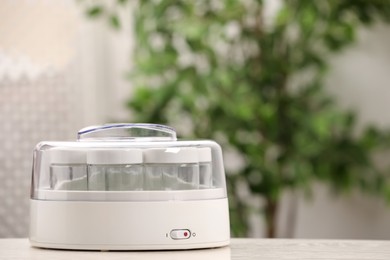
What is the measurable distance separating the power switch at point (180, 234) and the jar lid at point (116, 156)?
0.11 m

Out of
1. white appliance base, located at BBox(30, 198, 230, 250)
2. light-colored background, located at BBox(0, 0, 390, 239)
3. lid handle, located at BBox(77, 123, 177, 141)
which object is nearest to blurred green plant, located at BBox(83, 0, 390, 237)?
light-colored background, located at BBox(0, 0, 390, 239)

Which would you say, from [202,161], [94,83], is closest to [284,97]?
[94,83]

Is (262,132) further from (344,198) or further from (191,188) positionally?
(191,188)

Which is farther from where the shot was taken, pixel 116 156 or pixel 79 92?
pixel 79 92

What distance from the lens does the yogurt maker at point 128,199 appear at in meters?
1.11

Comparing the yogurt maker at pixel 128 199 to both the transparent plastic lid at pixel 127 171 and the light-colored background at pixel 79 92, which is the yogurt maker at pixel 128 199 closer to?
the transparent plastic lid at pixel 127 171

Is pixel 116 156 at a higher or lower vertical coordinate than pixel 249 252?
higher

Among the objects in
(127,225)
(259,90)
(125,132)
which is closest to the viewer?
(127,225)

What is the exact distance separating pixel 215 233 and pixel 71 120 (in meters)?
1.63

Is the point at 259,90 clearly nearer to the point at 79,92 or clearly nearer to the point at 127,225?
the point at 79,92

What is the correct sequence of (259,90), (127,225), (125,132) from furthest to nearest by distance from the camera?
1. (259,90)
2. (125,132)
3. (127,225)

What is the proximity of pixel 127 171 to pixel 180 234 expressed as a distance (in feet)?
0.37

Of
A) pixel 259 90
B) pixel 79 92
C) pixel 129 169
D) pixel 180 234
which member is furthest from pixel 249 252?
pixel 79 92

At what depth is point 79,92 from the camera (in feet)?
9.06
